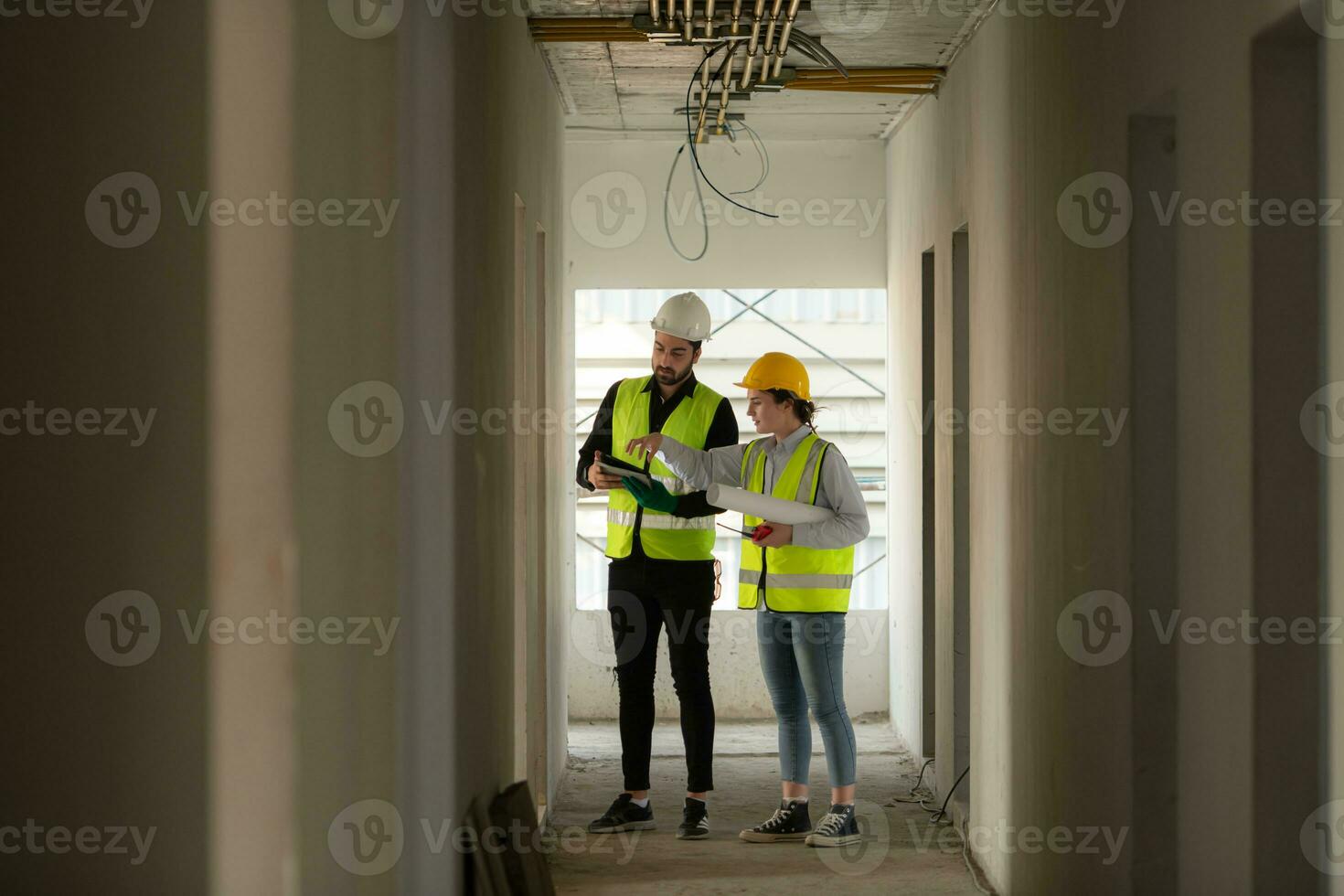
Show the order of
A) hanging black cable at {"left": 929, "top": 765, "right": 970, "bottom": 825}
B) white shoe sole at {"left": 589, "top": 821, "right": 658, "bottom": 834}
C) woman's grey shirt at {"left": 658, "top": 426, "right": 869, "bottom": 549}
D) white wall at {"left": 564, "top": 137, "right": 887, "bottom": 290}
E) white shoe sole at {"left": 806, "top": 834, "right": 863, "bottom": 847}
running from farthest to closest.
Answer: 1. white wall at {"left": 564, "top": 137, "right": 887, "bottom": 290}
2. hanging black cable at {"left": 929, "top": 765, "right": 970, "bottom": 825}
3. white shoe sole at {"left": 589, "top": 821, "right": 658, "bottom": 834}
4. white shoe sole at {"left": 806, "top": 834, "right": 863, "bottom": 847}
5. woman's grey shirt at {"left": 658, "top": 426, "right": 869, "bottom": 549}

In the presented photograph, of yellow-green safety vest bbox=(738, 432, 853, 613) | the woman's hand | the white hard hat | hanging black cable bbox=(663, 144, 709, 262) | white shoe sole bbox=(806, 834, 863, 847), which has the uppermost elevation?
hanging black cable bbox=(663, 144, 709, 262)

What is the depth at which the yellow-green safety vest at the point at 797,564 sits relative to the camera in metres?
3.79

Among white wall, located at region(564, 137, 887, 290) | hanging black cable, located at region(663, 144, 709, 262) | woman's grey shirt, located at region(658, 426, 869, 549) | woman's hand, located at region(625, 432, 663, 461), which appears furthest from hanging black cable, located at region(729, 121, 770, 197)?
Answer: woman's hand, located at region(625, 432, 663, 461)

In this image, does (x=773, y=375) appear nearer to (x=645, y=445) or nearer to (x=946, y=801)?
(x=645, y=445)

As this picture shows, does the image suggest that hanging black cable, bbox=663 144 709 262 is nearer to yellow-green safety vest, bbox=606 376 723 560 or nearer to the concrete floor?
yellow-green safety vest, bbox=606 376 723 560

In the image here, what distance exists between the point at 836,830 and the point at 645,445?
1331 mm

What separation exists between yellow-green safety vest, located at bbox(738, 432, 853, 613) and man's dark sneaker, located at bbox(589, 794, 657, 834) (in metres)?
0.84

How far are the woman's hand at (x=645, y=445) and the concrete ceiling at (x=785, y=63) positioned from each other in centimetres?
136

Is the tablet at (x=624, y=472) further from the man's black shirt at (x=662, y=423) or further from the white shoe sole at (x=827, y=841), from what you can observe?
the white shoe sole at (x=827, y=841)

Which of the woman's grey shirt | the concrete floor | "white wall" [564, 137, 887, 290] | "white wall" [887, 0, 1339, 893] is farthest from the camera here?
"white wall" [564, 137, 887, 290]

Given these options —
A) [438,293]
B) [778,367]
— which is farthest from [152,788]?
[778,367]

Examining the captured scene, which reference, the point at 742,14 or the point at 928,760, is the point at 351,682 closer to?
the point at 742,14

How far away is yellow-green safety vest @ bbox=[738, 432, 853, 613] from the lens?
379 cm

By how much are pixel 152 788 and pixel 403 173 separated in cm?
125
